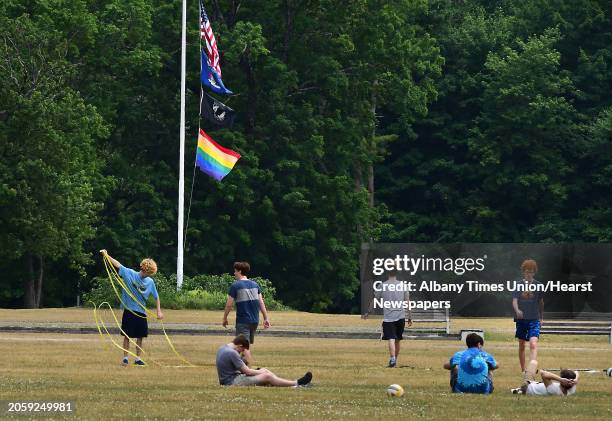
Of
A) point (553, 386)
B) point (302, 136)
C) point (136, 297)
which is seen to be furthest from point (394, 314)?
point (302, 136)

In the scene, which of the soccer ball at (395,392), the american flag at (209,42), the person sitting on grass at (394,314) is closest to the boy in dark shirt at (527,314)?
the person sitting on grass at (394,314)

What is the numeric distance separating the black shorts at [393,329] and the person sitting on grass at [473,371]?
643 centimetres

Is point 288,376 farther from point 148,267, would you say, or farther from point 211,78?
point 211,78

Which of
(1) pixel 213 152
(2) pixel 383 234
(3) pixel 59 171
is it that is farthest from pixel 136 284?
(2) pixel 383 234

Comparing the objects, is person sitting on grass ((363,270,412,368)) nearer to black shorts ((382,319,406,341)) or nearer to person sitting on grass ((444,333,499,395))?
black shorts ((382,319,406,341))

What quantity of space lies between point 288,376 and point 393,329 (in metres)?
3.68

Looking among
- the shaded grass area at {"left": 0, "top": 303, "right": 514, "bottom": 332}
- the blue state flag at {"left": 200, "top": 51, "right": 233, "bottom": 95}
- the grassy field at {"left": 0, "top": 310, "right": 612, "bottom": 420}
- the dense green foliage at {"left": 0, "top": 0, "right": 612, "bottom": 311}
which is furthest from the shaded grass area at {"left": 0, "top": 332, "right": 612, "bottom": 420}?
the dense green foliage at {"left": 0, "top": 0, "right": 612, "bottom": 311}

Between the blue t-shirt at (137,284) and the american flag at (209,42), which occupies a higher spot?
the american flag at (209,42)

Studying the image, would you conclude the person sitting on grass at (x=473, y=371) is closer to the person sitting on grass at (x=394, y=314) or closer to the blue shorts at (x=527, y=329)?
the blue shorts at (x=527, y=329)

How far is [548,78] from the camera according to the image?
7444cm

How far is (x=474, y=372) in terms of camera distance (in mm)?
20797

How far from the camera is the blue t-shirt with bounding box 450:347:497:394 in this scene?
20766mm

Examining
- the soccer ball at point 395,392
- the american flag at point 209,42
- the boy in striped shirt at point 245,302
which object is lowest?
the soccer ball at point 395,392

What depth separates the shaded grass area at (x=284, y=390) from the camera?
18.1m
